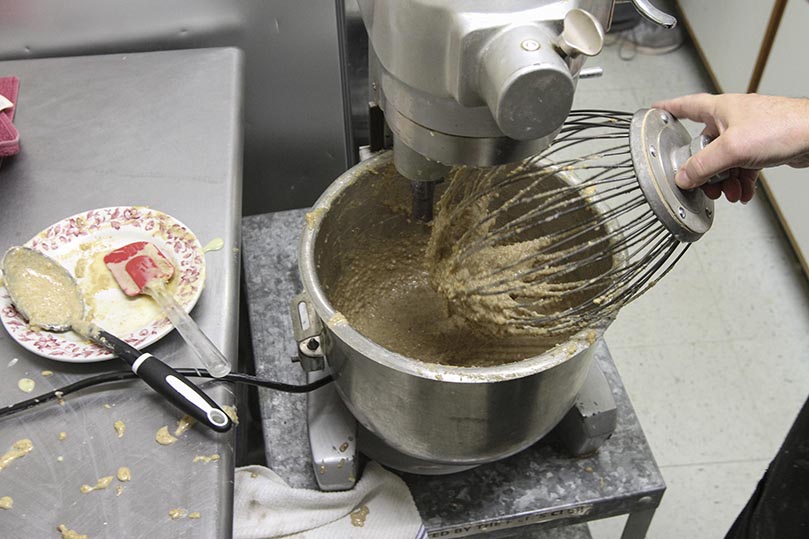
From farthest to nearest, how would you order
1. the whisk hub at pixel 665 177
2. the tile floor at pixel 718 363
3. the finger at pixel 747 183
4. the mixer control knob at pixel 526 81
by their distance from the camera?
the tile floor at pixel 718 363, the finger at pixel 747 183, the whisk hub at pixel 665 177, the mixer control knob at pixel 526 81

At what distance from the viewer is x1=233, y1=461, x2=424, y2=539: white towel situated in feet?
2.69

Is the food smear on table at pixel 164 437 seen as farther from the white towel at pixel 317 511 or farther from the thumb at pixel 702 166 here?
the thumb at pixel 702 166

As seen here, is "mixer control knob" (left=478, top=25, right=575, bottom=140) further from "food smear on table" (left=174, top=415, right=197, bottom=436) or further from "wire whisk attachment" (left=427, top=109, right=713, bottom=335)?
"food smear on table" (left=174, top=415, right=197, bottom=436)

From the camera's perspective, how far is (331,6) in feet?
3.44

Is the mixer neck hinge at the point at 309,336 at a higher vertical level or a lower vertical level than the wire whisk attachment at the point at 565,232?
lower

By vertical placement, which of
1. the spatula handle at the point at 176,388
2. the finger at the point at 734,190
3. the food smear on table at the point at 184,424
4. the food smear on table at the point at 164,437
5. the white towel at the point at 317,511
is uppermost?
the finger at the point at 734,190

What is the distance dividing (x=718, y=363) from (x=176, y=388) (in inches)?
47.4

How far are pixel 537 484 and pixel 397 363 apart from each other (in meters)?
0.29

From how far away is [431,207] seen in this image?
0.84 m

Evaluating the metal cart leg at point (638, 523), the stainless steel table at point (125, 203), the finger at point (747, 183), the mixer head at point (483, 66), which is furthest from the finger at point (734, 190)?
the stainless steel table at point (125, 203)

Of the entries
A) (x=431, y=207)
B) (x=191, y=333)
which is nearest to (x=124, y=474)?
(x=191, y=333)

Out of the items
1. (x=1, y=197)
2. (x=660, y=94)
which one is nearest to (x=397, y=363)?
(x=1, y=197)

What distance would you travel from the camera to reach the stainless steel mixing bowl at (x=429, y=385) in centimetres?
66

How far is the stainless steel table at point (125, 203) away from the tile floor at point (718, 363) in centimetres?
87
